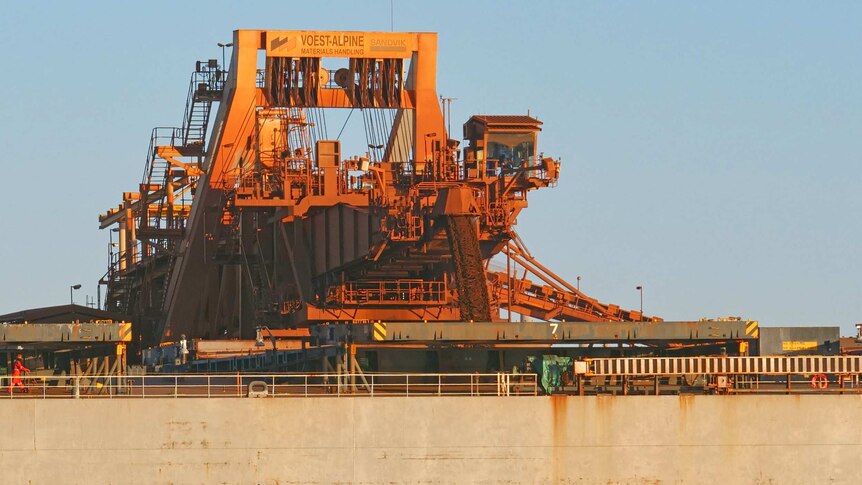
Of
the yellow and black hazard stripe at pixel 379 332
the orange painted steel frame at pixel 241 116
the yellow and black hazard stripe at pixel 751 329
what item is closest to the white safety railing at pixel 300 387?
the yellow and black hazard stripe at pixel 379 332

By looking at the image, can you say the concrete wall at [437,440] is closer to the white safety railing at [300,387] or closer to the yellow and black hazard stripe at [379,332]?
the white safety railing at [300,387]

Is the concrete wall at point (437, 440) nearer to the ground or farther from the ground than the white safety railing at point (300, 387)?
nearer to the ground

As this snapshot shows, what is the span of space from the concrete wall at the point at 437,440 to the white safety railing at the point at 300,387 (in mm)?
764

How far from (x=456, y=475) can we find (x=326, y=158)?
38.1 meters

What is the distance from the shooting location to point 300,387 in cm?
5406

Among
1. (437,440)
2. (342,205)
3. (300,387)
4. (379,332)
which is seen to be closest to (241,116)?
(342,205)

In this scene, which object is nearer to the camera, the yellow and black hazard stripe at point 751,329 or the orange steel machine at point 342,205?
the yellow and black hazard stripe at point 751,329

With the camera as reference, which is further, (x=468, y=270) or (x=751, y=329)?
(x=468, y=270)

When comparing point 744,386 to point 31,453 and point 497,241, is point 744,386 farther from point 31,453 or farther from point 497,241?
point 497,241

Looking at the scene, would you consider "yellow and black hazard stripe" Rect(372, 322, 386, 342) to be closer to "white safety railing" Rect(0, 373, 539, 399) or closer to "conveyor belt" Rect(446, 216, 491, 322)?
"white safety railing" Rect(0, 373, 539, 399)

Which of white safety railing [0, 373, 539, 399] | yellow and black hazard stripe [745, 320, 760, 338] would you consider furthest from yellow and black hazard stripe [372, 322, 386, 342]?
yellow and black hazard stripe [745, 320, 760, 338]

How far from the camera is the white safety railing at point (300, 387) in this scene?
4662cm

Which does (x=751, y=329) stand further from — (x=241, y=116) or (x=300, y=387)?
(x=241, y=116)

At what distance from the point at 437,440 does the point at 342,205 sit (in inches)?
1422
